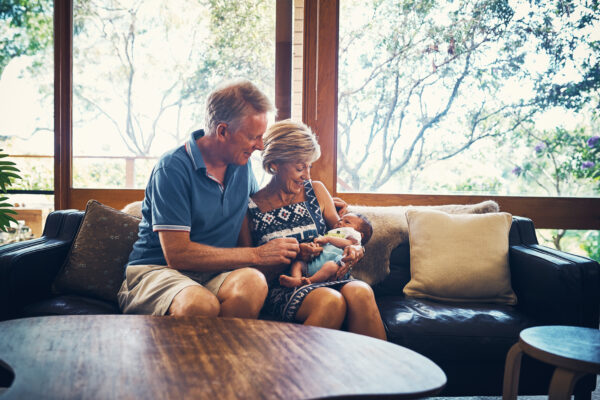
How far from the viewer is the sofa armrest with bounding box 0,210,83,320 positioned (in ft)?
5.75

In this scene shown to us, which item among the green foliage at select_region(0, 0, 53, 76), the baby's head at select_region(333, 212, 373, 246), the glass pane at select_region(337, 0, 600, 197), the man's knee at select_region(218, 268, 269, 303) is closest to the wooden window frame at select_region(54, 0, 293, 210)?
the green foliage at select_region(0, 0, 53, 76)

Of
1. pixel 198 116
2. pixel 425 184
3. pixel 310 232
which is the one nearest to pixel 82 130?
pixel 198 116

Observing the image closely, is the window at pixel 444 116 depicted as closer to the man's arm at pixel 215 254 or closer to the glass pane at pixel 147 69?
the glass pane at pixel 147 69

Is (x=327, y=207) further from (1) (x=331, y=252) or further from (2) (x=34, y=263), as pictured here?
(2) (x=34, y=263)

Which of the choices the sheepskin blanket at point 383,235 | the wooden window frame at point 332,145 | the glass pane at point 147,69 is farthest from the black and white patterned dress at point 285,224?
the glass pane at point 147,69

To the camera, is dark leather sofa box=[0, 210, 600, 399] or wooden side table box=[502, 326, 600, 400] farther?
dark leather sofa box=[0, 210, 600, 399]

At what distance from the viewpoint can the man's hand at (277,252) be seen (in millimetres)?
1741

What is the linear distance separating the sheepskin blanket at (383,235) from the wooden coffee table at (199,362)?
3.44ft

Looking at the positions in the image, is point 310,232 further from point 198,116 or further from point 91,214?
point 198,116

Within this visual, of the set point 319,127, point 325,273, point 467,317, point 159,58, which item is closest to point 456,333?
point 467,317

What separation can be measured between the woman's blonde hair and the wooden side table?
3.42 feet

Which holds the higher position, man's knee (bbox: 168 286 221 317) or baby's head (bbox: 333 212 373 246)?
baby's head (bbox: 333 212 373 246)

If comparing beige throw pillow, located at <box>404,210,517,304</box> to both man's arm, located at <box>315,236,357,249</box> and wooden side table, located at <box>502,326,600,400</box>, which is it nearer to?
man's arm, located at <box>315,236,357,249</box>

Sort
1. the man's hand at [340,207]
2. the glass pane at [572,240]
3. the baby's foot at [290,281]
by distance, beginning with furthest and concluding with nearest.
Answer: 1. the glass pane at [572,240]
2. the man's hand at [340,207]
3. the baby's foot at [290,281]
